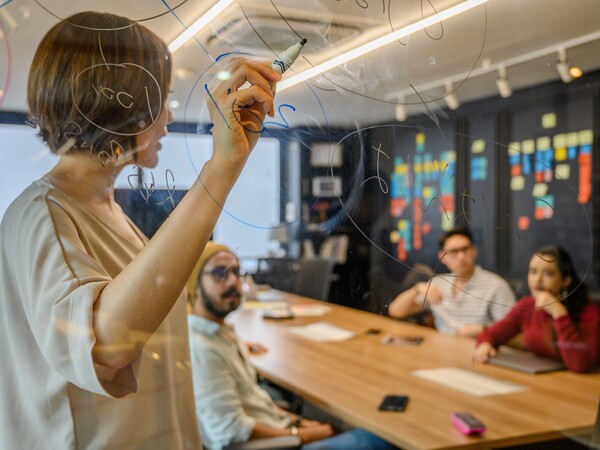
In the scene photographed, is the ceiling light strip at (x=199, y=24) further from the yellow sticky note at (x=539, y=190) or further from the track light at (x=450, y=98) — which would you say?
the yellow sticky note at (x=539, y=190)

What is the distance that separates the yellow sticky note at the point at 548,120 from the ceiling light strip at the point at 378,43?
21 centimetres

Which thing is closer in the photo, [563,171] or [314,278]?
[314,278]

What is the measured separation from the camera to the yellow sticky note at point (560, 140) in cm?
Answer: 82

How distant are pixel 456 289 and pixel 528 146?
0.76 ft

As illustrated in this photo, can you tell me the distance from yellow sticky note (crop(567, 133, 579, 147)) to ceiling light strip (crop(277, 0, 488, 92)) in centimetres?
25

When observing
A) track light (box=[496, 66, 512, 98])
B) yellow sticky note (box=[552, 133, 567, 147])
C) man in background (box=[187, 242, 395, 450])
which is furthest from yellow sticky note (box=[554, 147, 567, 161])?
man in background (box=[187, 242, 395, 450])

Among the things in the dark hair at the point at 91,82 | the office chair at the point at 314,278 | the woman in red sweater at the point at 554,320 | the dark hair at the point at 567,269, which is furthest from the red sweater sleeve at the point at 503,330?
the dark hair at the point at 91,82

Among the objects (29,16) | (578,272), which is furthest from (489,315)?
(29,16)

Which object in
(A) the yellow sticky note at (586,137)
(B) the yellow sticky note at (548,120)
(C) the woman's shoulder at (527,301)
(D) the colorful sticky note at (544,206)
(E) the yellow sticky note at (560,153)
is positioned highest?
(B) the yellow sticky note at (548,120)

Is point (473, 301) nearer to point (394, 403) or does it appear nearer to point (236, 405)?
point (236, 405)

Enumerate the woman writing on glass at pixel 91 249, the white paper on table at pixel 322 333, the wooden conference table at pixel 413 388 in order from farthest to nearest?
the white paper on table at pixel 322 333
the wooden conference table at pixel 413 388
the woman writing on glass at pixel 91 249

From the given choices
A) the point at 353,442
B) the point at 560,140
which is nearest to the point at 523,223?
the point at 560,140

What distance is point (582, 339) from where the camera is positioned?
46.7 inches

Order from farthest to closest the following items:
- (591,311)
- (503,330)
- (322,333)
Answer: (322,333) → (503,330) → (591,311)
